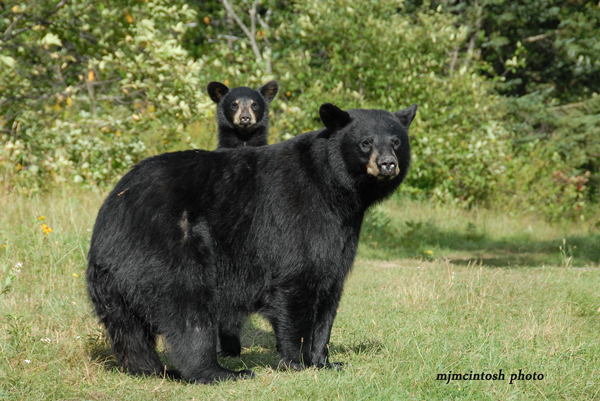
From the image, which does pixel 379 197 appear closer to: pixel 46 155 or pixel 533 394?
pixel 533 394

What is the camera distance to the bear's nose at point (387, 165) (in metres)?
3.95

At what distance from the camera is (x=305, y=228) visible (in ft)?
13.2

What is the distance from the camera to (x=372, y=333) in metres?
4.95

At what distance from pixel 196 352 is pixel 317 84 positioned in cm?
970

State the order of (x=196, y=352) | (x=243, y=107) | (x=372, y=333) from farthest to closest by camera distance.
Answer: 1. (x=243, y=107)
2. (x=372, y=333)
3. (x=196, y=352)

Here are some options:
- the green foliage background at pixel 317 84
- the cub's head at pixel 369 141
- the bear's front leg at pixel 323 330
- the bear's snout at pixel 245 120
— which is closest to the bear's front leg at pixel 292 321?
the bear's front leg at pixel 323 330

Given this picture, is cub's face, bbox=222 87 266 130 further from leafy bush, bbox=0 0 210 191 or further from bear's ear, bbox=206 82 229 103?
leafy bush, bbox=0 0 210 191

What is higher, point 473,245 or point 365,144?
point 365,144

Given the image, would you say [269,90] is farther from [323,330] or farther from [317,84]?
[317,84]

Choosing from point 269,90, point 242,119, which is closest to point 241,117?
point 242,119

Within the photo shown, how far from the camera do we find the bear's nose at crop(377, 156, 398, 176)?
395cm

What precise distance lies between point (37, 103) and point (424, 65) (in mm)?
7878

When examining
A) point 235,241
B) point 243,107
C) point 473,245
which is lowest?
point 473,245

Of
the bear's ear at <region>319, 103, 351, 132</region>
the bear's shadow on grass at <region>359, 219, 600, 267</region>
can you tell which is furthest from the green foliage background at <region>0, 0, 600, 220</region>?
the bear's ear at <region>319, 103, 351, 132</region>
